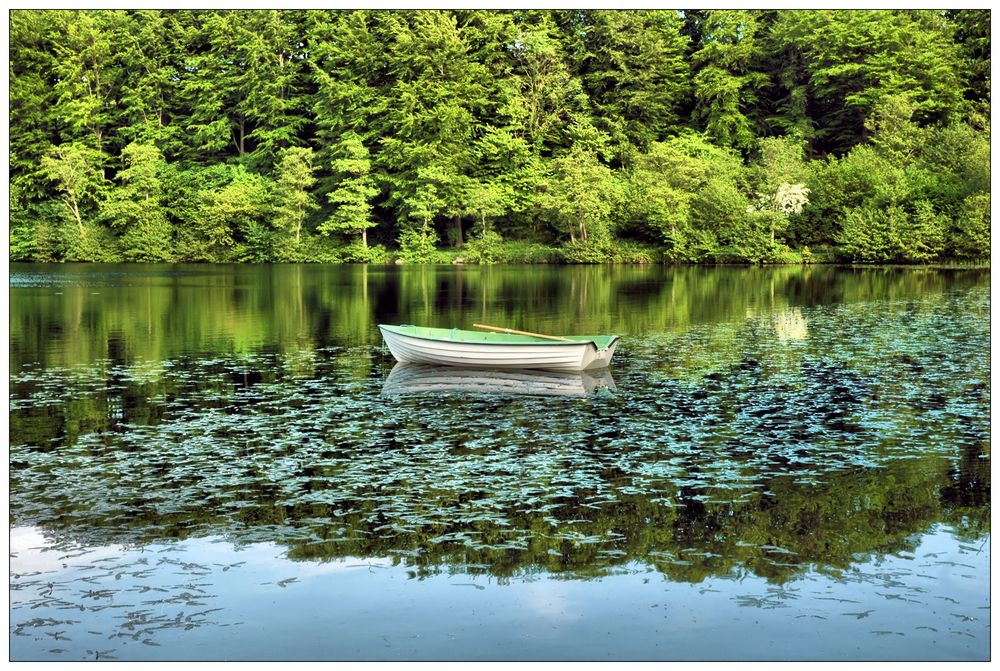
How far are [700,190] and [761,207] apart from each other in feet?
10.8

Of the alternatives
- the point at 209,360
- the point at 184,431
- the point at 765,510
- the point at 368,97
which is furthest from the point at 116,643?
the point at 368,97

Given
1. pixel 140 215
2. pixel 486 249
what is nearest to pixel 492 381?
pixel 486 249

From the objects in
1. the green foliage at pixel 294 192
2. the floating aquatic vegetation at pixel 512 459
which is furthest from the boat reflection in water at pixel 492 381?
the green foliage at pixel 294 192

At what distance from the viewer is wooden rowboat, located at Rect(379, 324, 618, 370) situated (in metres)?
19.1

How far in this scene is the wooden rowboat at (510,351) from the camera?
19094 millimetres

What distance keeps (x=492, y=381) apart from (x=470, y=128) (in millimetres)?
49196

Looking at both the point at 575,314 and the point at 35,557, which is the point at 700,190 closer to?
the point at 575,314

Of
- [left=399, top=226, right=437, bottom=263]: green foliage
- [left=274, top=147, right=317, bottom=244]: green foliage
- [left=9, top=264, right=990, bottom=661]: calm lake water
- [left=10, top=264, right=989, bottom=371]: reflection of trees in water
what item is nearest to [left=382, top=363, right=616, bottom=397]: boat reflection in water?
[left=9, top=264, right=990, bottom=661]: calm lake water

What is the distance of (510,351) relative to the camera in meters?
19.3

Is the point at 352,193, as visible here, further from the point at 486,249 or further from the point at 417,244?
the point at 486,249

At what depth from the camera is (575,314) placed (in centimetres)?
3027

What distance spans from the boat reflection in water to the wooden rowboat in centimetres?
13

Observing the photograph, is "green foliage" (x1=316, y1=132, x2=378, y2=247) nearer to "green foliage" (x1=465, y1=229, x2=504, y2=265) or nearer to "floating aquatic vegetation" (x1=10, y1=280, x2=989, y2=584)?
"green foliage" (x1=465, y1=229, x2=504, y2=265)

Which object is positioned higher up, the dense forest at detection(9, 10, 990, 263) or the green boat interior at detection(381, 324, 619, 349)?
the dense forest at detection(9, 10, 990, 263)
